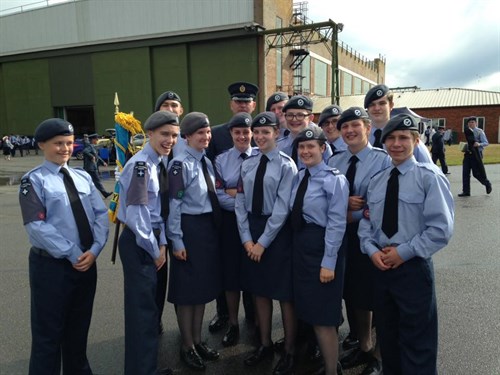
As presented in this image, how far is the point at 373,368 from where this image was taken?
10.7ft

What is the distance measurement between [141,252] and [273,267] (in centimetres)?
106

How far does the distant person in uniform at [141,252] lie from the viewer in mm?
2900

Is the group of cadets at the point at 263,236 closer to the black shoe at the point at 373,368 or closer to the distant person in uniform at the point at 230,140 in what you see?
the black shoe at the point at 373,368

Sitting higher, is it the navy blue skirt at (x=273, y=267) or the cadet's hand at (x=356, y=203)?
the cadet's hand at (x=356, y=203)

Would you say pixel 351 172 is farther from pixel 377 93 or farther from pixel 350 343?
pixel 350 343

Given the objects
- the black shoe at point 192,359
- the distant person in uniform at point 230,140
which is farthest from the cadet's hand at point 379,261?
the distant person in uniform at point 230,140

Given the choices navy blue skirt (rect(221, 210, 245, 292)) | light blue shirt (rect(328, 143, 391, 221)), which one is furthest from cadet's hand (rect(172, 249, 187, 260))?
light blue shirt (rect(328, 143, 391, 221))

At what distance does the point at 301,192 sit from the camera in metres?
3.08

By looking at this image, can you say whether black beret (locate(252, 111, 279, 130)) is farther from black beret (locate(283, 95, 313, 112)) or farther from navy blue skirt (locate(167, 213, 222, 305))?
navy blue skirt (locate(167, 213, 222, 305))

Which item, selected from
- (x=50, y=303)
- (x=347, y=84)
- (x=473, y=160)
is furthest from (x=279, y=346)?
(x=347, y=84)

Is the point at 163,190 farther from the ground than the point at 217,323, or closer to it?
farther from the ground

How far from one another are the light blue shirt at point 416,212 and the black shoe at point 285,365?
1188mm

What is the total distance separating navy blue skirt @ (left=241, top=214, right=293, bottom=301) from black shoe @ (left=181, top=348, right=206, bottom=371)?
2.43 ft

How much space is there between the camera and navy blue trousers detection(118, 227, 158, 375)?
2969 millimetres
